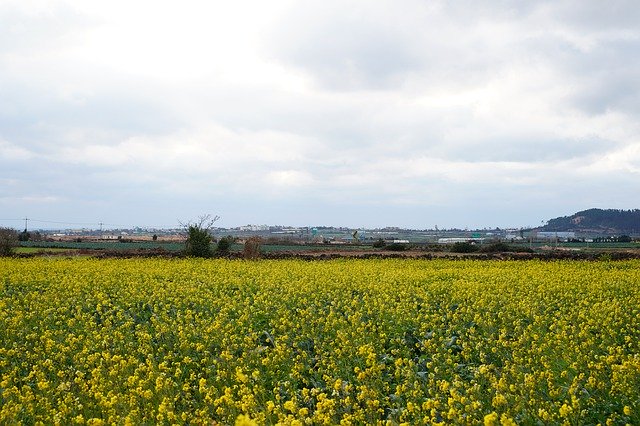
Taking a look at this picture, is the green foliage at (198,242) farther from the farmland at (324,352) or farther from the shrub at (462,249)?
the shrub at (462,249)

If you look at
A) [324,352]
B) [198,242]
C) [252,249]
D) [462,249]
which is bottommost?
[324,352]

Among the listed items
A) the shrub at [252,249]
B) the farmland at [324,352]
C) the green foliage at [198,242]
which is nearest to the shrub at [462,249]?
the shrub at [252,249]

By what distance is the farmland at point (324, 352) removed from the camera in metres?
6.48

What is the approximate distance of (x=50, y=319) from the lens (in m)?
12.6

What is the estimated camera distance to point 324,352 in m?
9.39

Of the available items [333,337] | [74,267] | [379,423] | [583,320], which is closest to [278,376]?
[333,337]

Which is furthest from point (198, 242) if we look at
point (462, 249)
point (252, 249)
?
point (462, 249)

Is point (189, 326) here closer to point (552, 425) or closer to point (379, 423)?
point (379, 423)

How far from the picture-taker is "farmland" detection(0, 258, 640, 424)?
21.3 feet

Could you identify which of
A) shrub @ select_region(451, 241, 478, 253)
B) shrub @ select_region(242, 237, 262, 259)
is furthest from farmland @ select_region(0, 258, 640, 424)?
shrub @ select_region(451, 241, 478, 253)

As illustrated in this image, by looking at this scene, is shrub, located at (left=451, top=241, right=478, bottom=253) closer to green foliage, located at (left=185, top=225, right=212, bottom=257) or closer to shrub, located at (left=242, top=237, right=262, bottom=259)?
shrub, located at (left=242, top=237, right=262, bottom=259)

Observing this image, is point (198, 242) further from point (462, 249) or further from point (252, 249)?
point (462, 249)

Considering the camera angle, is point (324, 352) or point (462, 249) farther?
point (462, 249)

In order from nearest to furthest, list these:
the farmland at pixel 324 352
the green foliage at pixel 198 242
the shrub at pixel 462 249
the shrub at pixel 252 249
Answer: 1. the farmland at pixel 324 352
2. the shrub at pixel 252 249
3. the green foliage at pixel 198 242
4. the shrub at pixel 462 249
